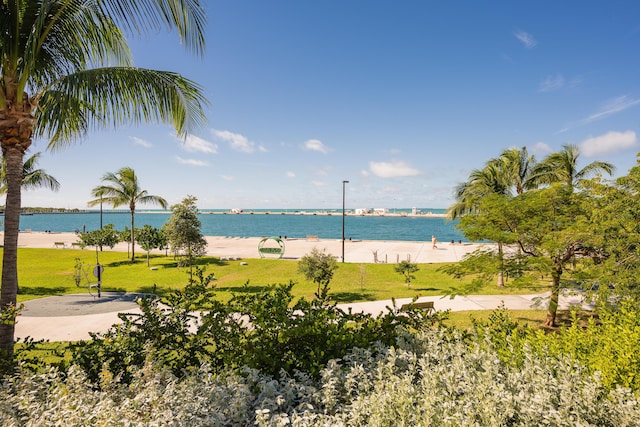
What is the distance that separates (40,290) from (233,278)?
10949 millimetres

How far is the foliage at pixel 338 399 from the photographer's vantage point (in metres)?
2.70

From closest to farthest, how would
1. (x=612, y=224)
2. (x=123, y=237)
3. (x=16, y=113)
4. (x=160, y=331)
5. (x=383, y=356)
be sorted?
1. (x=383, y=356)
2. (x=160, y=331)
3. (x=16, y=113)
4. (x=612, y=224)
5. (x=123, y=237)

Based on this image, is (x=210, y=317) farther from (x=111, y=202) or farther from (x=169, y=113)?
(x=111, y=202)

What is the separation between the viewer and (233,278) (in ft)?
74.3

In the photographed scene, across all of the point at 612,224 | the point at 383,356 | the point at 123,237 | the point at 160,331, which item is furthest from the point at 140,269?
the point at 612,224

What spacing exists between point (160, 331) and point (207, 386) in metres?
1.48

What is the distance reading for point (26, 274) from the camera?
23.4 meters

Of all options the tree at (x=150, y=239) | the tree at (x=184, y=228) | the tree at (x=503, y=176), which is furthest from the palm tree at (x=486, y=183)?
the tree at (x=150, y=239)

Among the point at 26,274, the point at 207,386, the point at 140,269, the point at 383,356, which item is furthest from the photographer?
the point at 140,269

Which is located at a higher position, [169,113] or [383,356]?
[169,113]

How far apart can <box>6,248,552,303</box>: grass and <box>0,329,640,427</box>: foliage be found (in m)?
12.2

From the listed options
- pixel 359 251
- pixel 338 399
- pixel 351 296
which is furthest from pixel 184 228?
pixel 359 251

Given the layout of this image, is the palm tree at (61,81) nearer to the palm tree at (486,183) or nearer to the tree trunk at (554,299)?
the tree trunk at (554,299)

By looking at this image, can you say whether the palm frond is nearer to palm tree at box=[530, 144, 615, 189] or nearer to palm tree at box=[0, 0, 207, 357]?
palm tree at box=[0, 0, 207, 357]
